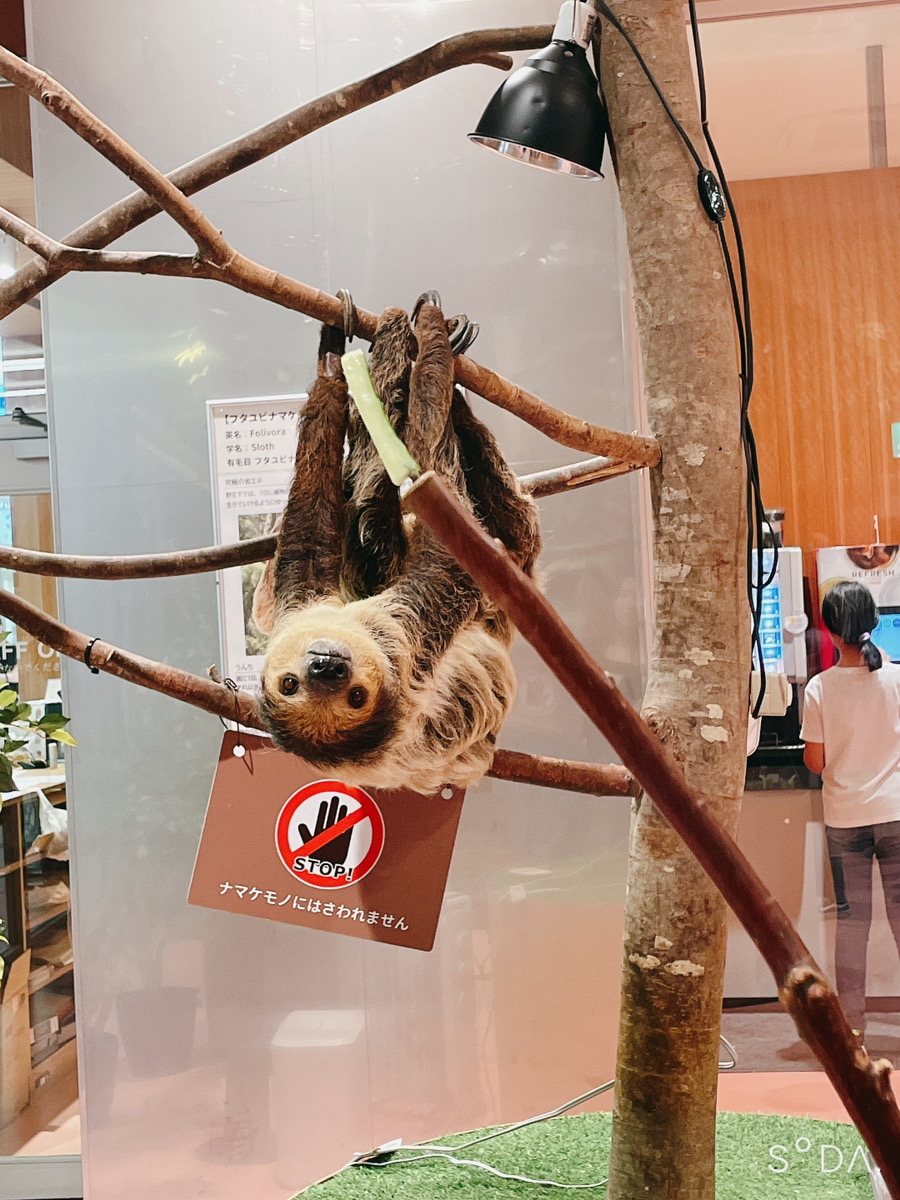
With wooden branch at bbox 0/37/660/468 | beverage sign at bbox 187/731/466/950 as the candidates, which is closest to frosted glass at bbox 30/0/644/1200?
beverage sign at bbox 187/731/466/950

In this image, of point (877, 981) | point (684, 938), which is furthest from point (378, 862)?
point (877, 981)

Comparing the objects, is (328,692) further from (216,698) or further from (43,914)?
(43,914)

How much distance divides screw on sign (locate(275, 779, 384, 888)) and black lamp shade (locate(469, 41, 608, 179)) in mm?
891

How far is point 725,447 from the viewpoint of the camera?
1291 mm

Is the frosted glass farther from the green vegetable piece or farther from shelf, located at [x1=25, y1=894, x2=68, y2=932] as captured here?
the green vegetable piece

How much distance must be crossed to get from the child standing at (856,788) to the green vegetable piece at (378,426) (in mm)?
2013

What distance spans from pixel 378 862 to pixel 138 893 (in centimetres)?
133

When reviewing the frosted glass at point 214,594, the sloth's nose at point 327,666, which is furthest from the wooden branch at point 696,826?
the frosted glass at point 214,594

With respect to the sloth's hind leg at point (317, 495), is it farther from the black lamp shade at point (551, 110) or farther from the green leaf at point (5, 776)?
the green leaf at point (5, 776)

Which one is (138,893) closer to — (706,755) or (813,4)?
(706,755)

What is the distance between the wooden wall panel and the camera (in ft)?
8.47

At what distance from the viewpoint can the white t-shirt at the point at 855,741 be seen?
105 inches

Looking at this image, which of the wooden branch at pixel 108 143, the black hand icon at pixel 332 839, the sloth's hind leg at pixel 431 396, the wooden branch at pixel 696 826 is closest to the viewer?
the wooden branch at pixel 696 826

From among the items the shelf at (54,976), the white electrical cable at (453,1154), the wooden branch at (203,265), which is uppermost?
the wooden branch at (203,265)
